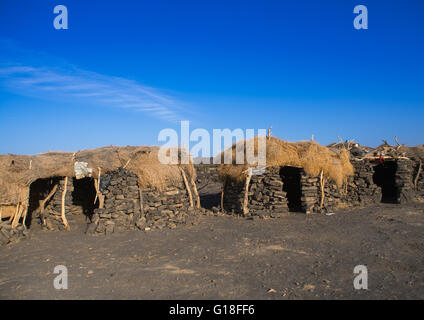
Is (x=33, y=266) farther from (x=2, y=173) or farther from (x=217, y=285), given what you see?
(x=217, y=285)

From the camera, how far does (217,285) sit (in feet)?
19.2

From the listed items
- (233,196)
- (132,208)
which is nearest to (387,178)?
(233,196)

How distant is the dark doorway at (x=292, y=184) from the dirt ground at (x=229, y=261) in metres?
3.37

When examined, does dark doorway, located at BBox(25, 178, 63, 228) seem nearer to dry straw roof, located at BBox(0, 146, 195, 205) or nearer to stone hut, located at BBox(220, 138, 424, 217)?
dry straw roof, located at BBox(0, 146, 195, 205)

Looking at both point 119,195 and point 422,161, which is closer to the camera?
point 119,195

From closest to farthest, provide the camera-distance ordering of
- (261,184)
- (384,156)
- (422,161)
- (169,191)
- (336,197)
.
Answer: (169,191), (261,184), (336,197), (384,156), (422,161)

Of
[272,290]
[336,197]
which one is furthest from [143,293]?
[336,197]

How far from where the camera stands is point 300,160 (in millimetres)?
13398

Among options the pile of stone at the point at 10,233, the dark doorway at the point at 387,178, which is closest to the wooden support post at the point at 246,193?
the pile of stone at the point at 10,233

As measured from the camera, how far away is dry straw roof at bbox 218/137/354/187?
43.8ft

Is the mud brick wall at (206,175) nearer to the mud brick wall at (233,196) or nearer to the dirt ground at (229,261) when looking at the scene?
the mud brick wall at (233,196)

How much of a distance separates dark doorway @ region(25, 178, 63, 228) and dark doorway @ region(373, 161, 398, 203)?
58.2 ft

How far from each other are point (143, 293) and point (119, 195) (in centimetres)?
610
